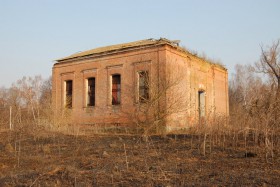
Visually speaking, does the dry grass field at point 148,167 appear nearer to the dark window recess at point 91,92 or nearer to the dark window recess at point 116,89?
the dark window recess at point 116,89

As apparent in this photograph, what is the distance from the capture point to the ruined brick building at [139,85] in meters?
15.4

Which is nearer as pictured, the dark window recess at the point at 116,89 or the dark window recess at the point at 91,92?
the dark window recess at the point at 116,89

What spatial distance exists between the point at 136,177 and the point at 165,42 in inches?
456

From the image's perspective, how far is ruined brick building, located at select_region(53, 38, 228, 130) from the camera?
50.4ft

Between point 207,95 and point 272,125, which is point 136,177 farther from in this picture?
point 207,95

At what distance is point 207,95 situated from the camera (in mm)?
20188

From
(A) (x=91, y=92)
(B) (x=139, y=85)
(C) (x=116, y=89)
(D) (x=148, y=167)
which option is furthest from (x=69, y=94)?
(D) (x=148, y=167)

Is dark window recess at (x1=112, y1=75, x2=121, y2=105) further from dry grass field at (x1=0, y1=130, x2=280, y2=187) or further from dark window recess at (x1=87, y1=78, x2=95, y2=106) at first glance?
dry grass field at (x1=0, y1=130, x2=280, y2=187)

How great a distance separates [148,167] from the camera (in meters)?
6.27

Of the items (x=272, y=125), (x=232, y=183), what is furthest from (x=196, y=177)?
(x=272, y=125)

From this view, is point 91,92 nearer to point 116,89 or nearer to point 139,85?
point 116,89

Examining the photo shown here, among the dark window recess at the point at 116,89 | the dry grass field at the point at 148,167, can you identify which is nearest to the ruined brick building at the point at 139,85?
the dark window recess at the point at 116,89

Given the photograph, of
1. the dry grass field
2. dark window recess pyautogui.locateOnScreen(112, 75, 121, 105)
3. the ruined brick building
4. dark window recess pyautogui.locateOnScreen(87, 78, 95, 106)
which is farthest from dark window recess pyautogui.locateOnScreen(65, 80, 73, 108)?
the dry grass field

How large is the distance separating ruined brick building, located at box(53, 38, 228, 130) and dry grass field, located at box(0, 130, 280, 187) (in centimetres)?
579
